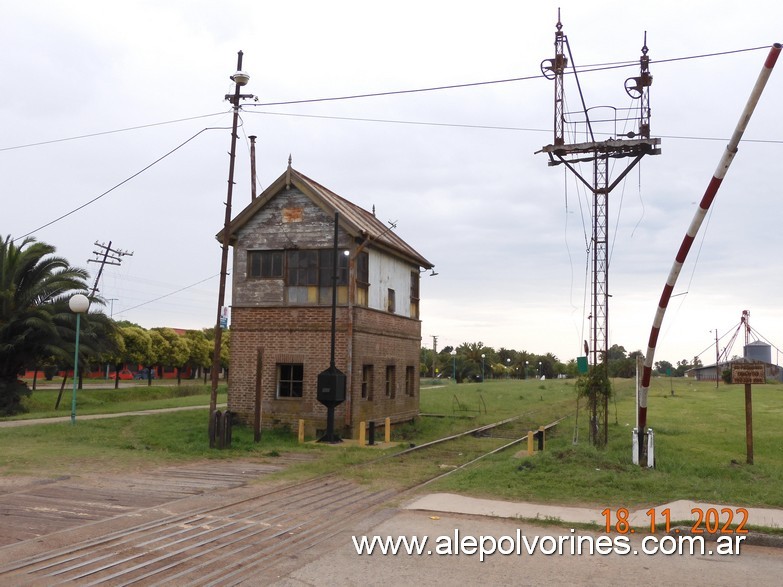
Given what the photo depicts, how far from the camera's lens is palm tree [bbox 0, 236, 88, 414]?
2605 cm

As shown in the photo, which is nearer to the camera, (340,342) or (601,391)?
(601,391)

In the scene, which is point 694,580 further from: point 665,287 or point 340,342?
point 340,342

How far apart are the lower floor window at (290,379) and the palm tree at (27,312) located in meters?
10.1

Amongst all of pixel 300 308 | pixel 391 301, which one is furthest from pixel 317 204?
pixel 391 301

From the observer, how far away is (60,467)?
13.7m

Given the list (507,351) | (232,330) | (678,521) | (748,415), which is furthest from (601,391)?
(507,351)

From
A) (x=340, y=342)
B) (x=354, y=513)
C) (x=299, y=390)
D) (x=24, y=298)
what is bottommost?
(x=354, y=513)

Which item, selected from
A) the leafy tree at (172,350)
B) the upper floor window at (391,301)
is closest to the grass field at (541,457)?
the upper floor window at (391,301)

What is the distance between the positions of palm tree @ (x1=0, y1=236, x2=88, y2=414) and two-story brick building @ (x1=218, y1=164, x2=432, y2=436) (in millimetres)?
9170

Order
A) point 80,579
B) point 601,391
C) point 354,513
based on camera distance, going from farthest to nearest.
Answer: point 601,391 < point 354,513 < point 80,579

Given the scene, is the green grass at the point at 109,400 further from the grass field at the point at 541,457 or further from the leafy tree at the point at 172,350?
the leafy tree at the point at 172,350

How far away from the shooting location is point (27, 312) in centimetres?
2653

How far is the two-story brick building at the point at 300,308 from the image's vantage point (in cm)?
2069

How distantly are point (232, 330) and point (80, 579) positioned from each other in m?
15.4
